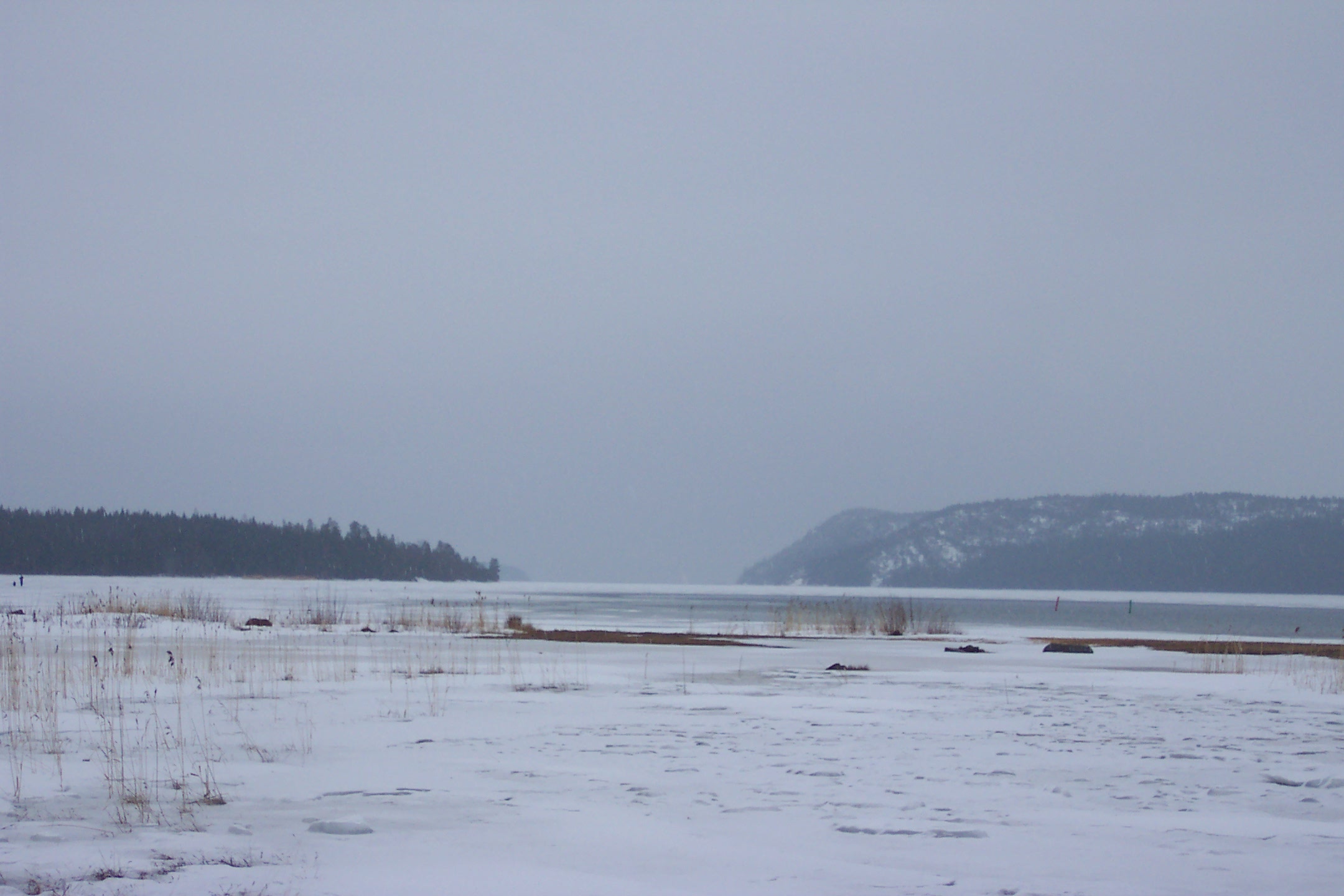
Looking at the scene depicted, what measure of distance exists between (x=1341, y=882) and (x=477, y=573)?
158m

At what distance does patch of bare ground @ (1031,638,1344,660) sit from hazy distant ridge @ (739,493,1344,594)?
5175 inches

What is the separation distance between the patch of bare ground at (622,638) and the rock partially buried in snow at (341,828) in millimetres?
19293

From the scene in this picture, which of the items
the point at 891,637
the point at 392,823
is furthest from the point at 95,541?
the point at 392,823

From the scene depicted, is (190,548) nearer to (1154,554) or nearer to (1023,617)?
(1023,617)

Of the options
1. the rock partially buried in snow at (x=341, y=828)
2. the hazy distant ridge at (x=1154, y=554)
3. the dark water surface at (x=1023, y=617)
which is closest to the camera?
the rock partially buried in snow at (x=341, y=828)

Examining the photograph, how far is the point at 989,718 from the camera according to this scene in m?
11.8

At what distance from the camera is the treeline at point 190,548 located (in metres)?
110

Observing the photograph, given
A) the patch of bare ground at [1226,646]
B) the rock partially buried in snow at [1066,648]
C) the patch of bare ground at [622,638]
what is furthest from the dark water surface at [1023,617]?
the rock partially buried in snow at [1066,648]

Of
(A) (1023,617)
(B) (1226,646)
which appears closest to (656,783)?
(B) (1226,646)

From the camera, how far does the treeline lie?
4350 inches

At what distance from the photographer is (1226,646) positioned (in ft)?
84.7

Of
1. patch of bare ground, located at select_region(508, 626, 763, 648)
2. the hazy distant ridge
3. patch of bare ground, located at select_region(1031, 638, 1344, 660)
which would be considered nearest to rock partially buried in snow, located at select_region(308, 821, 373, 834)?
patch of bare ground, located at select_region(508, 626, 763, 648)

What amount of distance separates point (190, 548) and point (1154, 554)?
13563 centimetres

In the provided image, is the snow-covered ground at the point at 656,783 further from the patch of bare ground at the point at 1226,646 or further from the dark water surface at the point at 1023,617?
the dark water surface at the point at 1023,617
